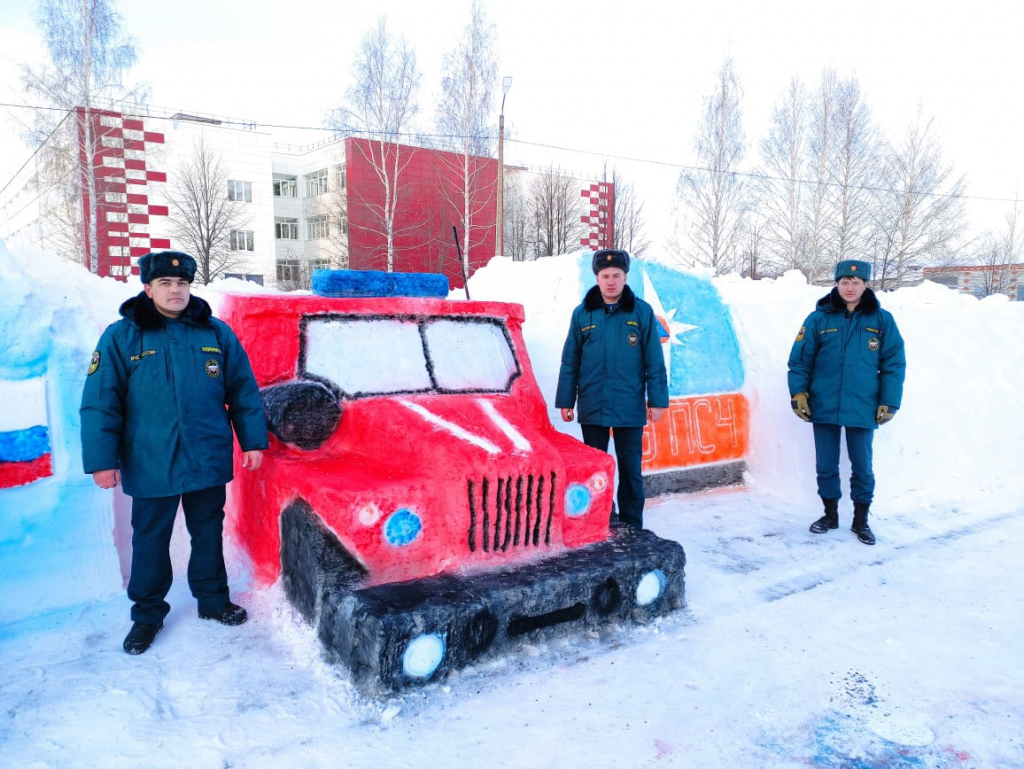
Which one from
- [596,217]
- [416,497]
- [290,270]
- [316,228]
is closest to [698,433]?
[416,497]

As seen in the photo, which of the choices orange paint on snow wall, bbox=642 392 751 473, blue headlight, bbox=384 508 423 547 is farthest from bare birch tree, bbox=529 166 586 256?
blue headlight, bbox=384 508 423 547

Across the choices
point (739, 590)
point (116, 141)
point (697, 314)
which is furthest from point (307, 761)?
point (116, 141)

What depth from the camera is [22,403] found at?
3.02 meters

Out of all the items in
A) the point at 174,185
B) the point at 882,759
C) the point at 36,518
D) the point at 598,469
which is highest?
the point at 174,185

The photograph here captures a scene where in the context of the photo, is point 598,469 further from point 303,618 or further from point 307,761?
point 307,761

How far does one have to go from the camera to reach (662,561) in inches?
116

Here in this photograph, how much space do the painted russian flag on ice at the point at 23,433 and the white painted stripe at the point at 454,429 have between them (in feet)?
5.53

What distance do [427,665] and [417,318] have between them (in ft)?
5.76

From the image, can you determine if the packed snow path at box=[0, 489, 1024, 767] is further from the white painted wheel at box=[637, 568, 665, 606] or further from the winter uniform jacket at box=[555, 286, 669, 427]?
the winter uniform jacket at box=[555, 286, 669, 427]

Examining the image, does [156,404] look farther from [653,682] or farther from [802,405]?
Result: [802,405]

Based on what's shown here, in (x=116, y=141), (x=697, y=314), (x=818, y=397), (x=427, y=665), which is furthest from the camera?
(x=116, y=141)

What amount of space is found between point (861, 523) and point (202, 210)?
2137cm

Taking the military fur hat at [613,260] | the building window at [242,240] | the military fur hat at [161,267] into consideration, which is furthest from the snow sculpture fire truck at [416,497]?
the building window at [242,240]

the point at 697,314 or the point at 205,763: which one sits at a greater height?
the point at 697,314
